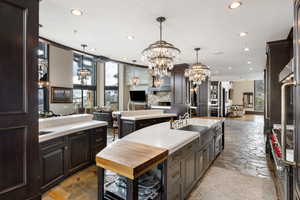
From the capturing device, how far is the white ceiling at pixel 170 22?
Answer: 2416 mm

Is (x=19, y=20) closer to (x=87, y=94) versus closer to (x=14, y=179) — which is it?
(x=14, y=179)

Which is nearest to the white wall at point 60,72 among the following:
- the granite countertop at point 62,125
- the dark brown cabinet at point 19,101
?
the granite countertop at point 62,125

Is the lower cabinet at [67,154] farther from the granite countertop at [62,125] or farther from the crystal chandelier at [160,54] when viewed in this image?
the crystal chandelier at [160,54]


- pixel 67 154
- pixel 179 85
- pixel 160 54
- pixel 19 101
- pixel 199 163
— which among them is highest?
pixel 160 54

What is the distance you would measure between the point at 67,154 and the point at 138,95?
7.88 meters

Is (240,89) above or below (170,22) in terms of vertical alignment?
below

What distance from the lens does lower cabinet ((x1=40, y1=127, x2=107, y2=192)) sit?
7.58 ft

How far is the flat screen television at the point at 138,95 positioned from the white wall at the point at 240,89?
385 inches

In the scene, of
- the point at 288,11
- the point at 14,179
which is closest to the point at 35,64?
the point at 14,179

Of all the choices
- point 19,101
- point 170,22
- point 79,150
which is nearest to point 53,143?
point 79,150

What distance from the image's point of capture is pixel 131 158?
1417 mm

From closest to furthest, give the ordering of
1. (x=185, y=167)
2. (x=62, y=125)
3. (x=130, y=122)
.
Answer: (x=185, y=167)
(x=62, y=125)
(x=130, y=122)

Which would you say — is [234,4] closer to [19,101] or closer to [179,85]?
[19,101]

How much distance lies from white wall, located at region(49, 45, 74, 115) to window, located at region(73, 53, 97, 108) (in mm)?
A: 633
